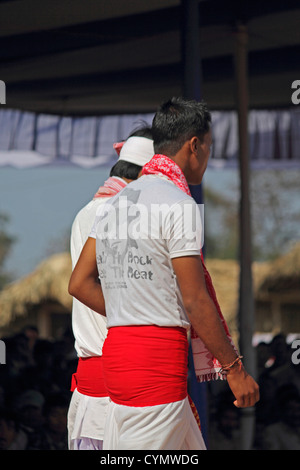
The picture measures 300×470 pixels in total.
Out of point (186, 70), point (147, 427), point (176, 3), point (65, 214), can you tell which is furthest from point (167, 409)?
point (65, 214)

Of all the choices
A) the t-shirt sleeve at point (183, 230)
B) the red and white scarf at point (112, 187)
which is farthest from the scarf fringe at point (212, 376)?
the red and white scarf at point (112, 187)

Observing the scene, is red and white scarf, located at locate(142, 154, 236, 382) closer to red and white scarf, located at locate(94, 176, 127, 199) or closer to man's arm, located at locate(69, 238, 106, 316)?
man's arm, located at locate(69, 238, 106, 316)

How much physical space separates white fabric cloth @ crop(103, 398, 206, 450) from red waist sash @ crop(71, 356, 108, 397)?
0.59m

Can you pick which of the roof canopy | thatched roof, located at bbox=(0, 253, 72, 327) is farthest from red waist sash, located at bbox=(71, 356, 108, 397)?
thatched roof, located at bbox=(0, 253, 72, 327)

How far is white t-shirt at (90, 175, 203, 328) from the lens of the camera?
2.37m

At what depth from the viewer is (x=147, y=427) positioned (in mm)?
2365

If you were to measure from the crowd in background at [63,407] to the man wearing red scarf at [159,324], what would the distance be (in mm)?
2744

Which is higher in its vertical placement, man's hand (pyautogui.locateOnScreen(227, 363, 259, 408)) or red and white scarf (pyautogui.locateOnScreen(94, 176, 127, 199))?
red and white scarf (pyautogui.locateOnScreen(94, 176, 127, 199))

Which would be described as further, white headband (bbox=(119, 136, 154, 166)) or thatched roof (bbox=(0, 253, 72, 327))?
thatched roof (bbox=(0, 253, 72, 327))

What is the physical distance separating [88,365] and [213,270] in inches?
643

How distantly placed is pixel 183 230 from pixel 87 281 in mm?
482

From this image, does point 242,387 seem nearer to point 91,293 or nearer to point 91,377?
point 91,293

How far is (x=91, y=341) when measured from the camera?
306 cm
